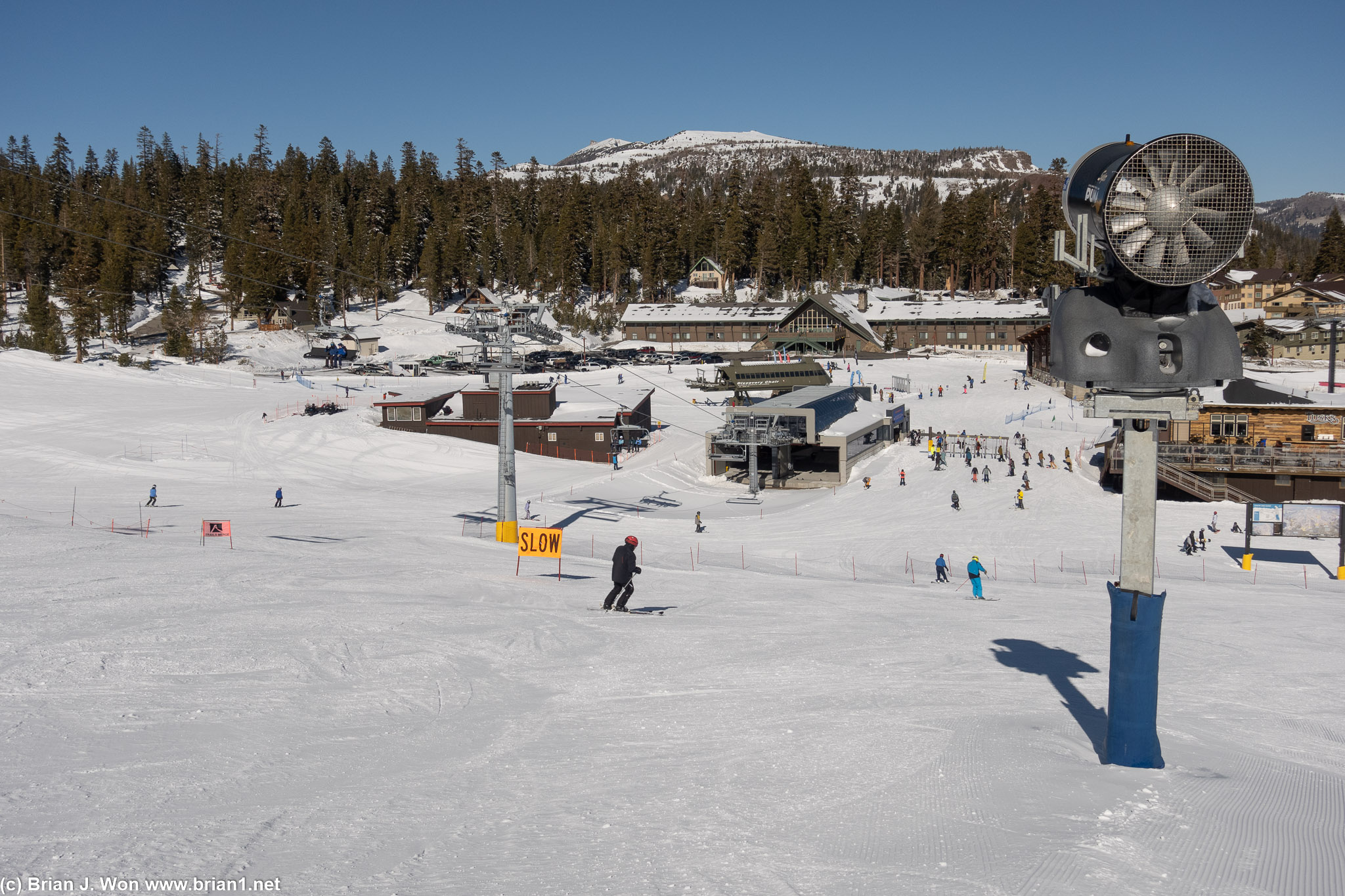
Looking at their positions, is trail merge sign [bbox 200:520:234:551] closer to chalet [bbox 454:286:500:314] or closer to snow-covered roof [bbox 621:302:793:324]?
chalet [bbox 454:286:500:314]

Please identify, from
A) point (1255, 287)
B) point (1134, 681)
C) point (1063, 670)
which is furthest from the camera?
point (1255, 287)

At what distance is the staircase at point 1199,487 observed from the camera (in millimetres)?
35531

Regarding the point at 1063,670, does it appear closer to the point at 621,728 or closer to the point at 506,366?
the point at 621,728

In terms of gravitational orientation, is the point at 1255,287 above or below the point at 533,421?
above

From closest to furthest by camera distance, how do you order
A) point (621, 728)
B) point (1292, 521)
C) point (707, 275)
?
1. point (621, 728)
2. point (1292, 521)
3. point (707, 275)

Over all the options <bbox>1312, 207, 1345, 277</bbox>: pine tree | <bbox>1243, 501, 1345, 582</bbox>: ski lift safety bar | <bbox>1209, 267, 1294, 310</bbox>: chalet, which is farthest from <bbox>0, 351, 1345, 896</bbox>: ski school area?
<bbox>1312, 207, 1345, 277</bbox>: pine tree

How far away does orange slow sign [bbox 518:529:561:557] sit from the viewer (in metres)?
18.6

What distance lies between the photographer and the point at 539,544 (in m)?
18.8

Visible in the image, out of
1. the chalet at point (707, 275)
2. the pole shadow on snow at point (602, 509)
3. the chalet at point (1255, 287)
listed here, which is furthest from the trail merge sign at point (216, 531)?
the chalet at point (1255, 287)

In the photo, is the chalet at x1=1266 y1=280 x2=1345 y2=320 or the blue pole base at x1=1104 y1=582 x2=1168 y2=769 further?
the chalet at x1=1266 y1=280 x2=1345 y2=320

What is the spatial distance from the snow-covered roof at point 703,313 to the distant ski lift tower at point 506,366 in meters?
67.0

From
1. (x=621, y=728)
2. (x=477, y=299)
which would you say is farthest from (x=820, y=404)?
(x=477, y=299)

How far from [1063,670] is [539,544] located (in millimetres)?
10991

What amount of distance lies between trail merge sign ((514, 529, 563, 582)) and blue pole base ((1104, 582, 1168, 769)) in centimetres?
1255
